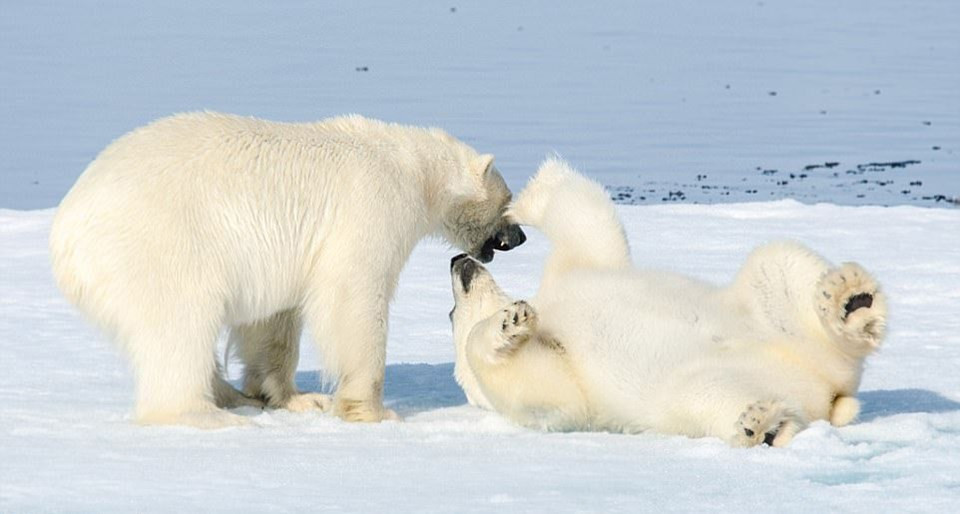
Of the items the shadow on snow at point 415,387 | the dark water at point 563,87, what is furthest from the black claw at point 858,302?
the dark water at point 563,87

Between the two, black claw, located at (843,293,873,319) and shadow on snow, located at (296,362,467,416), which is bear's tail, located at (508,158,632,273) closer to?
shadow on snow, located at (296,362,467,416)

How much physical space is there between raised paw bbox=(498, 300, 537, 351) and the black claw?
93 centimetres

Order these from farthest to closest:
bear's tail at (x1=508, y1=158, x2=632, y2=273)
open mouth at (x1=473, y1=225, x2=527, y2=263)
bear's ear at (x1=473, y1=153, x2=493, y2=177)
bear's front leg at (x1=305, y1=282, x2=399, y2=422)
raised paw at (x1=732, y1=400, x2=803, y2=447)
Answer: open mouth at (x1=473, y1=225, x2=527, y2=263)
bear's ear at (x1=473, y1=153, x2=493, y2=177)
bear's tail at (x1=508, y1=158, x2=632, y2=273)
bear's front leg at (x1=305, y1=282, x2=399, y2=422)
raised paw at (x1=732, y1=400, x2=803, y2=447)

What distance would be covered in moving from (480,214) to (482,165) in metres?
0.20

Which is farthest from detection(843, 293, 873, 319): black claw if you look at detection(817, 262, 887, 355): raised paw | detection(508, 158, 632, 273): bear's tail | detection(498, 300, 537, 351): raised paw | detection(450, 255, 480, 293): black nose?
detection(450, 255, 480, 293): black nose

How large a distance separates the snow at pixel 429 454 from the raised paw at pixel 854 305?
279 mm

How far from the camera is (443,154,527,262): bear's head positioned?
5.89 metres

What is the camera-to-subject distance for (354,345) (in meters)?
5.30

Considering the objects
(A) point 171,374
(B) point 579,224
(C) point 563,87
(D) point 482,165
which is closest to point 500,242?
(D) point 482,165

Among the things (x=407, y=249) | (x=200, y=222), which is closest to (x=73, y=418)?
(x=200, y=222)

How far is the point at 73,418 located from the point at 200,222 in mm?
720

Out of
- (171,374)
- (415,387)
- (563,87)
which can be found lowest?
(563,87)

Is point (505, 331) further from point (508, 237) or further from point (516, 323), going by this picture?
point (508, 237)

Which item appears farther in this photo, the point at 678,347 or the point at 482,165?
the point at 482,165
